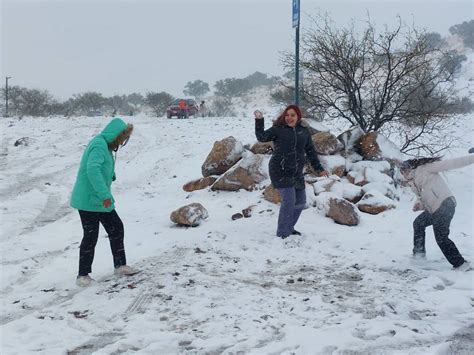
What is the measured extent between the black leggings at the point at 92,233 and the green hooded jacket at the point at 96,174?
10cm

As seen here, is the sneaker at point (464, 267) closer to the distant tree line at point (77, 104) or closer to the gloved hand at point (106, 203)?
the gloved hand at point (106, 203)

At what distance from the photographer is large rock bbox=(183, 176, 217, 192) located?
28.1 ft

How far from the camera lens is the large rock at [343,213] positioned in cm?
630

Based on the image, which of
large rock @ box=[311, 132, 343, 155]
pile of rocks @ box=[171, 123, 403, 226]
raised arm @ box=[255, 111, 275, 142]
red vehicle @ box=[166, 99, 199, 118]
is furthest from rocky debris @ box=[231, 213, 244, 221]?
red vehicle @ box=[166, 99, 199, 118]

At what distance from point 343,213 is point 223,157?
302cm

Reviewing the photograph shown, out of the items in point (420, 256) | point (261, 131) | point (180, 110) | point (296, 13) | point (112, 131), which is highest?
point (296, 13)

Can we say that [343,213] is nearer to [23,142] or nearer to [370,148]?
[370,148]

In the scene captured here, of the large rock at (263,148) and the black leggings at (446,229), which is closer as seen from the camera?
the black leggings at (446,229)

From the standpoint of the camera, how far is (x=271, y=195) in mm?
7285

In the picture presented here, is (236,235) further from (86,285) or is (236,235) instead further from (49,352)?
(49,352)

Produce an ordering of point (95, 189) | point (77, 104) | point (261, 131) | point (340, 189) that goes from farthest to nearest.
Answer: point (77, 104), point (340, 189), point (261, 131), point (95, 189)

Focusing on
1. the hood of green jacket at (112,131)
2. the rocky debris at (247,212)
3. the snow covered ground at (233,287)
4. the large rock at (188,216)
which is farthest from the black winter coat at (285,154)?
the hood of green jacket at (112,131)

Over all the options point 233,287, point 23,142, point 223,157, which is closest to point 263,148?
point 223,157

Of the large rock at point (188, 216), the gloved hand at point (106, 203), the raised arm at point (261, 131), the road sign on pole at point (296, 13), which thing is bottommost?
the large rock at point (188, 216)
